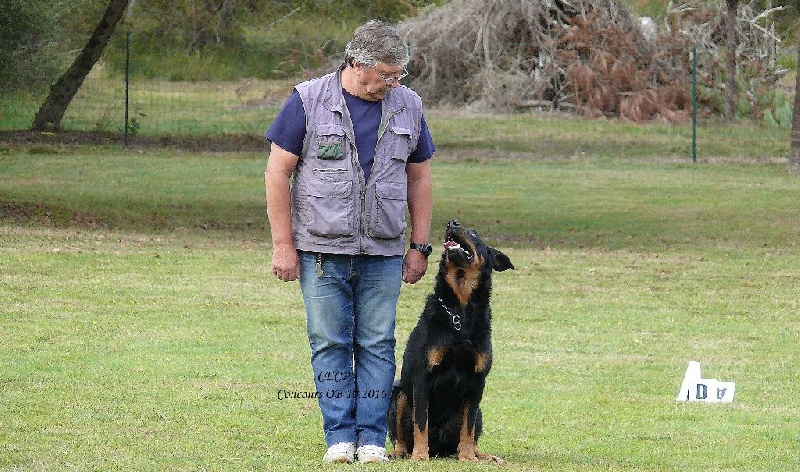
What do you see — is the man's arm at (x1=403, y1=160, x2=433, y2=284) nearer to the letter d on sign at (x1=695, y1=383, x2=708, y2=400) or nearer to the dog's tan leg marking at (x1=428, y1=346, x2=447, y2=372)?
the dog's tan leg marking at (x1=428, y1=346, x2=447, y2=372)

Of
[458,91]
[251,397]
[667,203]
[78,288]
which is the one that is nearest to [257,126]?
[458,91]

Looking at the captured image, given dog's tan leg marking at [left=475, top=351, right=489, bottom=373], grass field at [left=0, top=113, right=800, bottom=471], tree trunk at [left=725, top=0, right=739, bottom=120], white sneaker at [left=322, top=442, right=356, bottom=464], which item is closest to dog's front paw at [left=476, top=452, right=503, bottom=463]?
grass field at [left=0, top=113, right=800, bottom=471]

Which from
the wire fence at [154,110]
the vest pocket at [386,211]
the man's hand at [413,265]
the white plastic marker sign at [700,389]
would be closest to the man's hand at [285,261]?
the vest pocket at [386,211]

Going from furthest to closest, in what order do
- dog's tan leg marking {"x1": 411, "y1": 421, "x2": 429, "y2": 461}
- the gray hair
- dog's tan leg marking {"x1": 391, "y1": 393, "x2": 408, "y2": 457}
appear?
dog's tan leg marking {"x1": 391, "y1": 393, "x2": 408, "y2": 457}, dog's tan leg marking {"x1": 411, "y1": 421, "x2": 429, "y2": 461}, the gray hair

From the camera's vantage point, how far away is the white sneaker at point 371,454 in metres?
6.60

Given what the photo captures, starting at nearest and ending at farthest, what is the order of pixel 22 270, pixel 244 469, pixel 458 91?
pixel 244 469 → pixel 22 270 → pixel 458 91

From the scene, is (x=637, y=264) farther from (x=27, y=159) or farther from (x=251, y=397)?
(x=27, y=159)

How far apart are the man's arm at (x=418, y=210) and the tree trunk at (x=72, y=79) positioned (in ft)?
64.1

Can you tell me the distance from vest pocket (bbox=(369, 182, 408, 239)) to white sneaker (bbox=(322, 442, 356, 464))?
38.4 inches

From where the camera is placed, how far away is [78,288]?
13211 millimetres

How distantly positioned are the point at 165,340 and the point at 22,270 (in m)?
3.93

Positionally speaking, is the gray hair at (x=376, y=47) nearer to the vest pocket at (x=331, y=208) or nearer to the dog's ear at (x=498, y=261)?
the vest pocket at (x=331, y=208)

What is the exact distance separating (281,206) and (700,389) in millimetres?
3555

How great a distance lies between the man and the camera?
638cm
